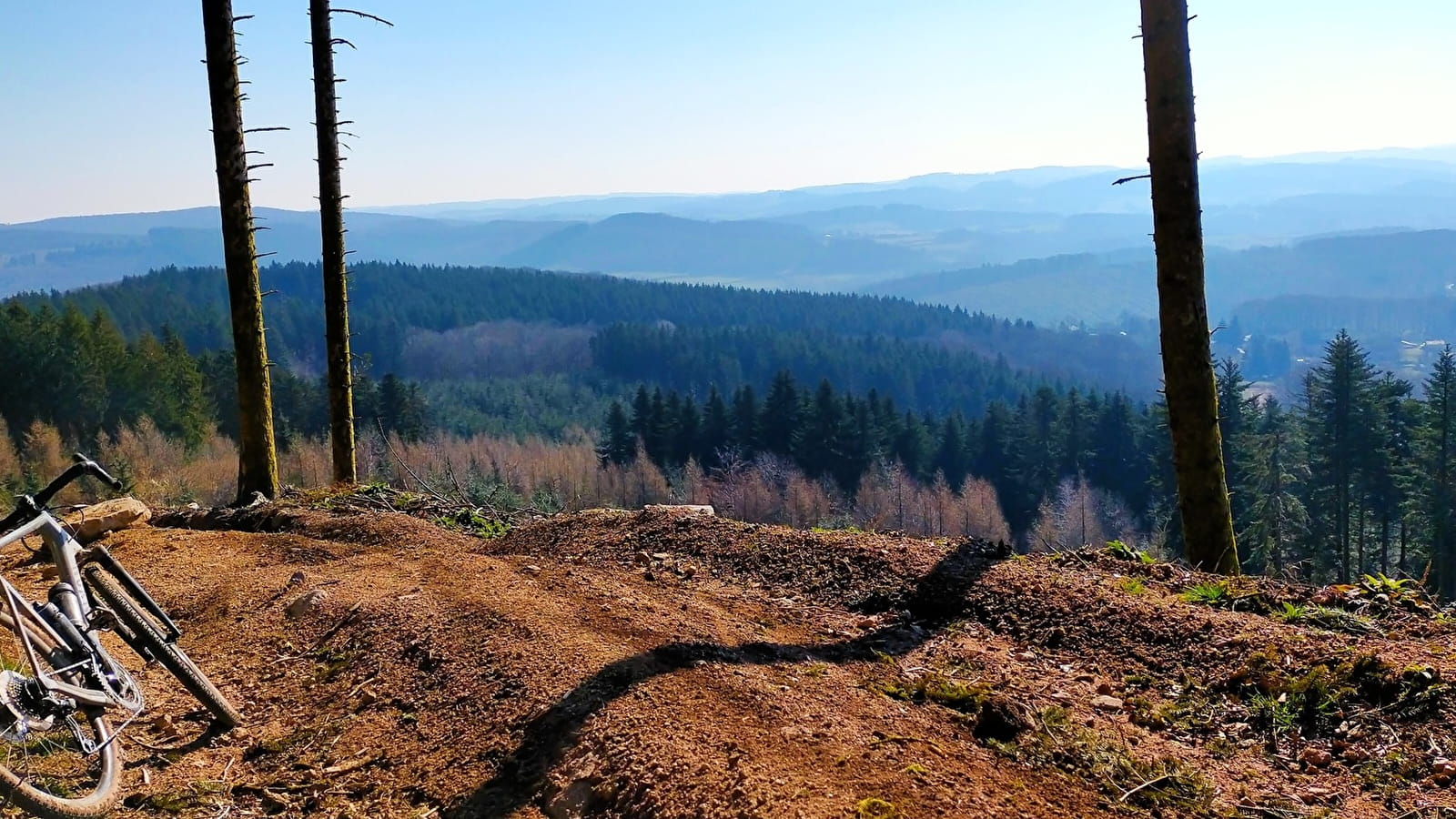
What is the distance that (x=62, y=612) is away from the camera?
159 inches

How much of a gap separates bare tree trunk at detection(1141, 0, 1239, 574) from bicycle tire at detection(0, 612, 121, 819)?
7.22m

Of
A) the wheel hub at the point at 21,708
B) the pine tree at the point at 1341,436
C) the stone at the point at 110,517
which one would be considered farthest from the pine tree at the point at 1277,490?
the wheel hub at the point at 21,708

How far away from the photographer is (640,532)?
8.37 metres

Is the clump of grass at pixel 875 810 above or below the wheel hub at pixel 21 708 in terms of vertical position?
below

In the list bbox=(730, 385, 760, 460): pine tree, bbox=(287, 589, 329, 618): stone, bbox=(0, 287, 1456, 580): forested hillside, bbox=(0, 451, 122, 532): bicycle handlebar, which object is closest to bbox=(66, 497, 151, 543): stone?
bbox=(287, 589, 329, 618): stone

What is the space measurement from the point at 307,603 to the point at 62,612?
295 cm

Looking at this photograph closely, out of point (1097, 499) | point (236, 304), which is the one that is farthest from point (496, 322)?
point (236, 304)

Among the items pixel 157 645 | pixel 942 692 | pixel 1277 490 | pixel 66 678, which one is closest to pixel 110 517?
pixel 157 645

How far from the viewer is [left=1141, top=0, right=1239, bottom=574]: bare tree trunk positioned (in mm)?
7668

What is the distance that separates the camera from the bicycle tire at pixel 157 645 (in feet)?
15.0

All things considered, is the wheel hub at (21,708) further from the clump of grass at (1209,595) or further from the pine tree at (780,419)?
the pine tree at (780,419)

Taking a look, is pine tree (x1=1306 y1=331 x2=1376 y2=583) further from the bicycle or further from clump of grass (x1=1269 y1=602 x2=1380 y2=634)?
the bicycle

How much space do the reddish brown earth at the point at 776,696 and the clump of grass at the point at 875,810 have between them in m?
0.01

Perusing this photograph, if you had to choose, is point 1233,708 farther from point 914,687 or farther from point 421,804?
point 421,804
